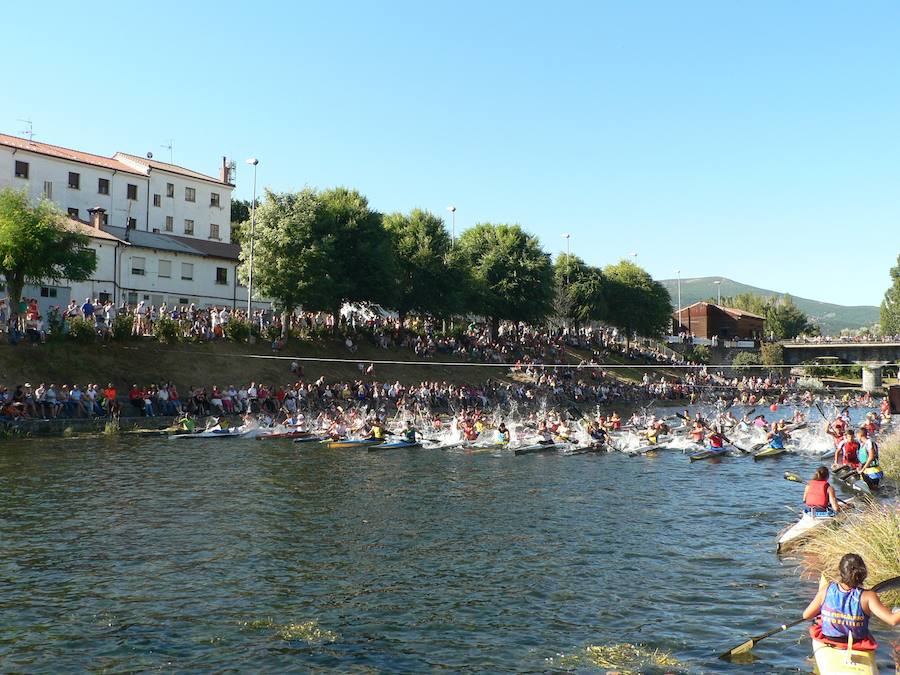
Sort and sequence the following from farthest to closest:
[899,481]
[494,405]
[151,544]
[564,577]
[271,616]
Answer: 1. [494,405]
2. [899,481]
3. [151,544]
4. [564,577]
5. [271,616]

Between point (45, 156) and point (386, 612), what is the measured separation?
6348cm

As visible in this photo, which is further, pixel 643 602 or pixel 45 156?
pixel 45 156

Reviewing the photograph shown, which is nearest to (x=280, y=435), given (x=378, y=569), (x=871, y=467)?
(x=378, y=569)

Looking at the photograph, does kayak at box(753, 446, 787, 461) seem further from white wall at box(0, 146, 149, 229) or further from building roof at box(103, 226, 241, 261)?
white wall at box(0, 146, 149, 229)

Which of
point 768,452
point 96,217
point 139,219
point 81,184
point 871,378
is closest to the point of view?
point 768,452

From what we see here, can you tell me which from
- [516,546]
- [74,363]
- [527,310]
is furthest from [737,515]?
[527,310]

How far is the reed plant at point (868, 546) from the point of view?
14.1m

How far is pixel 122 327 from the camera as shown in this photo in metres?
46.9

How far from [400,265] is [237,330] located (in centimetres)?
1939

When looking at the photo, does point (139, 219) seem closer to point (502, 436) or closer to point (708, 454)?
point (502, 436)

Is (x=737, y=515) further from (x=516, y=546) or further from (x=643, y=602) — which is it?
(x=643, y=602)

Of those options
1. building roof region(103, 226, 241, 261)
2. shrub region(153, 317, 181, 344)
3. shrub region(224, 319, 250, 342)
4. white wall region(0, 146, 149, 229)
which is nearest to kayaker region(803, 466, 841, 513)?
shrub region(153, 317, 181, 344)

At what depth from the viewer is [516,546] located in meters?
19.3

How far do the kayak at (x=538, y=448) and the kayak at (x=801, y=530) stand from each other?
1967 cm
